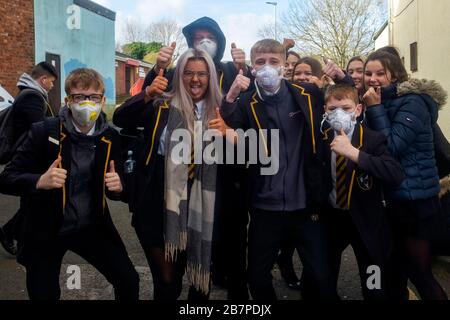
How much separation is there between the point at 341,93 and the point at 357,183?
1.80ft

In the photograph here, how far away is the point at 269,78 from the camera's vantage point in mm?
3129

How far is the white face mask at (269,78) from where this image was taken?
3135mm

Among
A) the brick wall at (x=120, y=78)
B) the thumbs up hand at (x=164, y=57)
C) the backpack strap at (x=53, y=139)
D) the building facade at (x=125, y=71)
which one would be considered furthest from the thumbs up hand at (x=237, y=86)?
Answer: the brick wall at (x=120, y=78)

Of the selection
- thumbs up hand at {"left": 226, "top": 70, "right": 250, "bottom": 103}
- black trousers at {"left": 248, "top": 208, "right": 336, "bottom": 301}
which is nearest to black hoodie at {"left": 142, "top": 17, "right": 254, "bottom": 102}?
thumbs up hand at {"left": 226, "top": 70, "right": 250, "bottom": 103}

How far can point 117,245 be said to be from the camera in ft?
10.5

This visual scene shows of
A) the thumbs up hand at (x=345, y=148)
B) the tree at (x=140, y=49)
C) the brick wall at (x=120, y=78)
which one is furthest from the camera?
the tree at (x=140, y=49)

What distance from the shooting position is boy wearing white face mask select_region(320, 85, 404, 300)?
3033mm

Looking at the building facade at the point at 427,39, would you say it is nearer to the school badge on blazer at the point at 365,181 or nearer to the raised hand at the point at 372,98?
the raised hand at the point at 372,98

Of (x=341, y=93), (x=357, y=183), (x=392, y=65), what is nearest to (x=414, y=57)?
(x=392, y=65)

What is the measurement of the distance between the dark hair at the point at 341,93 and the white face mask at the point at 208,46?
3.01 ft

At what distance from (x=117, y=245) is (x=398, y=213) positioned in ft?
5.73

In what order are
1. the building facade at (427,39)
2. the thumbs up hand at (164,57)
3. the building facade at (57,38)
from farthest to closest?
the building facade at (57,38) → the building facade at (427,39) → the thumbs up hand at (164,57)

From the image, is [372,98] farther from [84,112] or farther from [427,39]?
[427,39]
